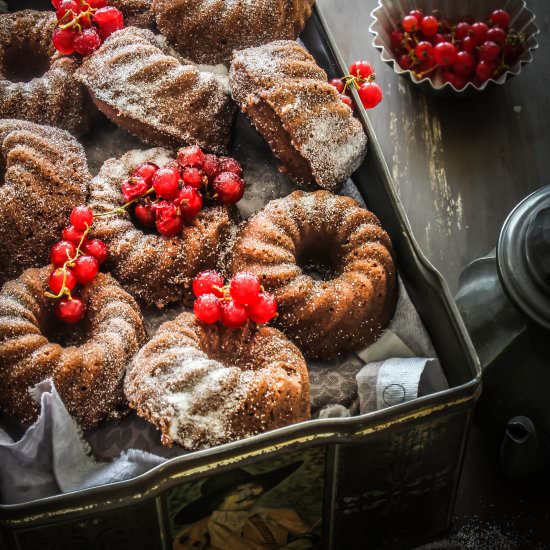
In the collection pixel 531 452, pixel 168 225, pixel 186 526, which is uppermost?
pixel 168 225

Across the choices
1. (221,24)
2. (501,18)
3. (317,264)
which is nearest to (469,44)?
(501,18)

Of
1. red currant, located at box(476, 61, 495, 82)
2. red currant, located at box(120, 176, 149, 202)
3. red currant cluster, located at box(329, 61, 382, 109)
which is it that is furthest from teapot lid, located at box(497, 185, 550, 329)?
red currant, located at box(120, 176, 149, 202)

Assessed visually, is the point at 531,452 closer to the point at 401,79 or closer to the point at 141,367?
the point at 141,367

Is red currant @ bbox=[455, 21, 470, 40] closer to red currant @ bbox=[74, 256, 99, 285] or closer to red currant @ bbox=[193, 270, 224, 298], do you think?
red currant @ bbox=[193, 270, 224, 298]

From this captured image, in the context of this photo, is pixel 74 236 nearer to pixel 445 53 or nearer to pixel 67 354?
pixel 67 354

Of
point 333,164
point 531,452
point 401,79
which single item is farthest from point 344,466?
point 401,79

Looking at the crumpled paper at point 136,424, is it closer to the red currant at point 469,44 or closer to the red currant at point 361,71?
the red currant at point 361,71
